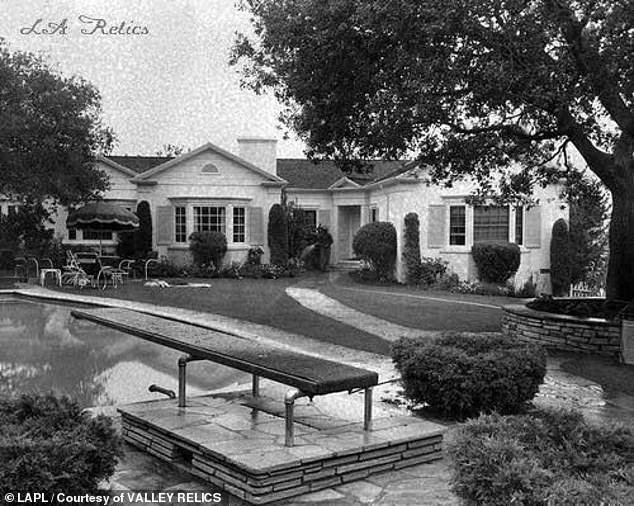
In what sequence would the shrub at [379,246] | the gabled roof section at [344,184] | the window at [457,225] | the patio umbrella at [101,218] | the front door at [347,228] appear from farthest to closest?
the front door at [347,228], the gabled roof section at [344,184], the shrub at [379,246], the window at [457,225], the patio umbrella at [101,218]

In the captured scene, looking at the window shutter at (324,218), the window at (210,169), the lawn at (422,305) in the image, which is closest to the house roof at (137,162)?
the window at (210,169)

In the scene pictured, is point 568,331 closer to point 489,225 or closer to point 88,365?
point 88,365

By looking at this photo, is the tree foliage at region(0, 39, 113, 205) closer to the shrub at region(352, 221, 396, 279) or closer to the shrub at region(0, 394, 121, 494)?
the shrub at region(352, 221, 396, 279)

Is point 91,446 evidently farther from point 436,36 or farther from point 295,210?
point 295,210

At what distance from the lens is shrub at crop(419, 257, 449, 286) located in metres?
23.2

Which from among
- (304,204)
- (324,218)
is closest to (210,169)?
(304,204)

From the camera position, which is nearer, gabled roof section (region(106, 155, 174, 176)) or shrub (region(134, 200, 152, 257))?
shrub (region(134, 200, 152, 257))

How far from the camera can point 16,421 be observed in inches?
164

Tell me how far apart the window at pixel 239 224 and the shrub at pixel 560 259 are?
11133 millimetres

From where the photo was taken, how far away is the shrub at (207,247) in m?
24.8

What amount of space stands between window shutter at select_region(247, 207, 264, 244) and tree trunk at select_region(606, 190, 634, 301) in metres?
16.3

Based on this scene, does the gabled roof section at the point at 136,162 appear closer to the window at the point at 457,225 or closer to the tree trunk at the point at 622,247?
the window at the point at 457,225

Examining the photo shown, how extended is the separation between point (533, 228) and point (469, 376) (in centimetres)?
1789

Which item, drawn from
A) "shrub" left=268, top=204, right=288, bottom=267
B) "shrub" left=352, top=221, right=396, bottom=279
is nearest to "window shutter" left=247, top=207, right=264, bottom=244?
"shrub" left=268, top=204, right=288, bottom=267
